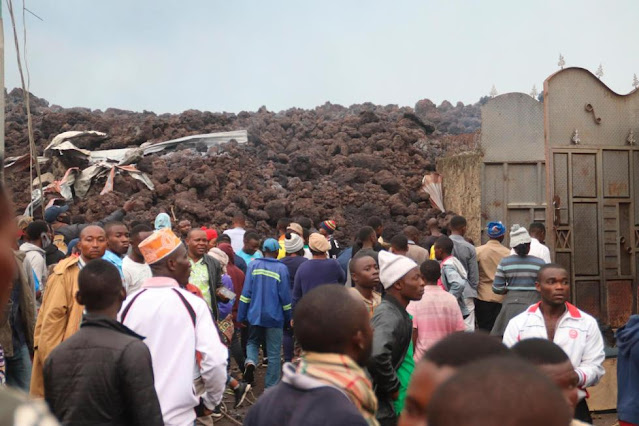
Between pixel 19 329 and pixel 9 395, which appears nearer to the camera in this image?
pixel 9 395

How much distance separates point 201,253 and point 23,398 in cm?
637

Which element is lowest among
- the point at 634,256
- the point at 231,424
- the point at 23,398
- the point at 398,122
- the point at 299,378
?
the point at 231,424

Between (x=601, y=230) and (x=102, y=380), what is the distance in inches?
313

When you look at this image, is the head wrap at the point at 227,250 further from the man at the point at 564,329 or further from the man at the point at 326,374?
the man at the point at 326,374

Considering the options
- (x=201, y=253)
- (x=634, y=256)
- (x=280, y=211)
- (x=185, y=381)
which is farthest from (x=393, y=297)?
(x=280, y=211)

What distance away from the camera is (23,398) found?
137 cm

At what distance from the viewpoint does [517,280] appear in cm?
746

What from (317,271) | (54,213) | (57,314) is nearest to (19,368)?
(57,314)

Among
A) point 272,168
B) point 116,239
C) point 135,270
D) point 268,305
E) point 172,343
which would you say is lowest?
point 268,305

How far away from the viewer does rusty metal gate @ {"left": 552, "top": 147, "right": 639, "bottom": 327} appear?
9.88 m

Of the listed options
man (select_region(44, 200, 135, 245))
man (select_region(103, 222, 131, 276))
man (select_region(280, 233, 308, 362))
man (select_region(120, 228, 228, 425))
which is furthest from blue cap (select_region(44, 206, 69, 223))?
man (select_region(120, 228, 228, 425))

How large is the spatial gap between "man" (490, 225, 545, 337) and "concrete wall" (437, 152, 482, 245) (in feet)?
20.0

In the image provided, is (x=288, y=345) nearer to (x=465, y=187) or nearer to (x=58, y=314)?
(x=58, y=314)

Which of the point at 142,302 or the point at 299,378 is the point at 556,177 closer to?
the point at 142,302
